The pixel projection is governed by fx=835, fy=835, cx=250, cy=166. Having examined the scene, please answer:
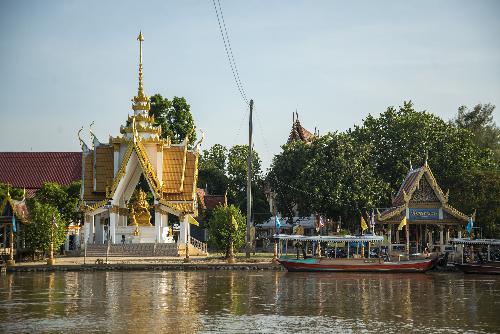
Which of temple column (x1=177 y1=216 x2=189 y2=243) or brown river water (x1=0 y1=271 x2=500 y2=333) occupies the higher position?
temple column (x1=177 y1=216 x2=189 y2=243)

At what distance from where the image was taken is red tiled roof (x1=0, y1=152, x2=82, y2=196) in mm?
79312

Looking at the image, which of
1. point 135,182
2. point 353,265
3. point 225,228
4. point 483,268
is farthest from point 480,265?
point 135,182

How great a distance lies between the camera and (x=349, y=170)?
61.0m

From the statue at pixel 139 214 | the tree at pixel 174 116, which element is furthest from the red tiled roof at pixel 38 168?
the statue at pixel 139 214

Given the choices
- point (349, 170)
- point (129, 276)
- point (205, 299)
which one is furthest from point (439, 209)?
point (205, 299)

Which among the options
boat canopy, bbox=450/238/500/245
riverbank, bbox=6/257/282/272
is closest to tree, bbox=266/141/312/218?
riverbank, bbox=6/257/282/272

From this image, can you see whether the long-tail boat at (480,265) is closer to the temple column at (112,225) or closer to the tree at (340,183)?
the tree at (340,183)

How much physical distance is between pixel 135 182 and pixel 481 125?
117 ft

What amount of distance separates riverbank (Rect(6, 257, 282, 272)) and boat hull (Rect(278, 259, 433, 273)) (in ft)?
6.02

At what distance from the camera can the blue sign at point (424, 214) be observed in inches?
2105

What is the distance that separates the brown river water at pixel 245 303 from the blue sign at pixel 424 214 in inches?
336

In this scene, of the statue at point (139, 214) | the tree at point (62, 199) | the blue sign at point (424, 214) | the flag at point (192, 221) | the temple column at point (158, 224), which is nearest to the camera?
the blue sign at point (424, 214)

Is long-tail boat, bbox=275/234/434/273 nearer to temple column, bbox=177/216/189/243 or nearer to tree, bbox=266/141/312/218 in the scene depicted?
temple column, bbox=177/216/189/243

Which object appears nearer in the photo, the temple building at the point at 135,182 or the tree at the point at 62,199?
the temple building at the point at 135,182
